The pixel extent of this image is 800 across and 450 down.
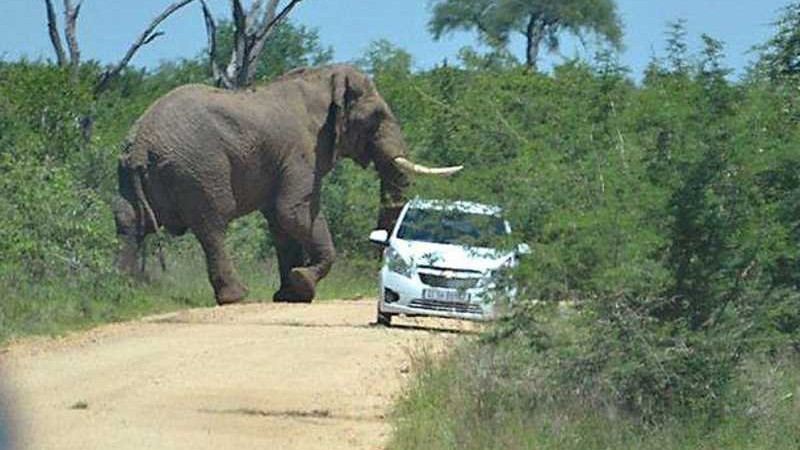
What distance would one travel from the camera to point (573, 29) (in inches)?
2734

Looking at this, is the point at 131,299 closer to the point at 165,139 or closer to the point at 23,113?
the point at 165,139

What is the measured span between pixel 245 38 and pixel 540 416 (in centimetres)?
3009

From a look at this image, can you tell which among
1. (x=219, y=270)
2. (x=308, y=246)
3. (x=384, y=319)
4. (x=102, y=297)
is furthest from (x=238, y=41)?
(x=384, y=319)

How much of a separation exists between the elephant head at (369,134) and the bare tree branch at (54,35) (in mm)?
13223

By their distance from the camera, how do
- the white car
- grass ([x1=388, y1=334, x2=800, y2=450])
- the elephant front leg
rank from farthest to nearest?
the elephant front leg
the white car
grass ([x1=388, y1=334, x2=800, y2=450])

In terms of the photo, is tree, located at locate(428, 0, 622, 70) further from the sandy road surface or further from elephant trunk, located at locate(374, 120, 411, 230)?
the sandy road surface

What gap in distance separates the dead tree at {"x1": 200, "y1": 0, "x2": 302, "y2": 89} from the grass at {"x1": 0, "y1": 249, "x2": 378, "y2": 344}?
10807 millimetres

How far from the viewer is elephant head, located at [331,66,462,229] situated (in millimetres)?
29484

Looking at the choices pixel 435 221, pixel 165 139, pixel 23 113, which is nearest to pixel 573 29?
pixel 23 113

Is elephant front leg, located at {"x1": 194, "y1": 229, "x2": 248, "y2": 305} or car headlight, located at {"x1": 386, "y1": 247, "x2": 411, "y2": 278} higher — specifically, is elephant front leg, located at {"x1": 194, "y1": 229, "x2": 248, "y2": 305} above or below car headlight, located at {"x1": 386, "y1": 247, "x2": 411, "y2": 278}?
below

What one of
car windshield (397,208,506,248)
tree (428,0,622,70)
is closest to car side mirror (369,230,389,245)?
car windshield (397,208,506,248)

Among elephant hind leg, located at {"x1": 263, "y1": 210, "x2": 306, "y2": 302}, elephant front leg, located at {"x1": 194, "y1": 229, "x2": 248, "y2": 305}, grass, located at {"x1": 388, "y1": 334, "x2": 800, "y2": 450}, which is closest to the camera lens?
grass, located at {"x1": 388, "y1": 334, "x2": 800, "y2": 450}

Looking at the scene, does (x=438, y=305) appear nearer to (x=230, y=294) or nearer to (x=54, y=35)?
(x=230, y=294)

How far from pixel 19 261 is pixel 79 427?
10317 mm
